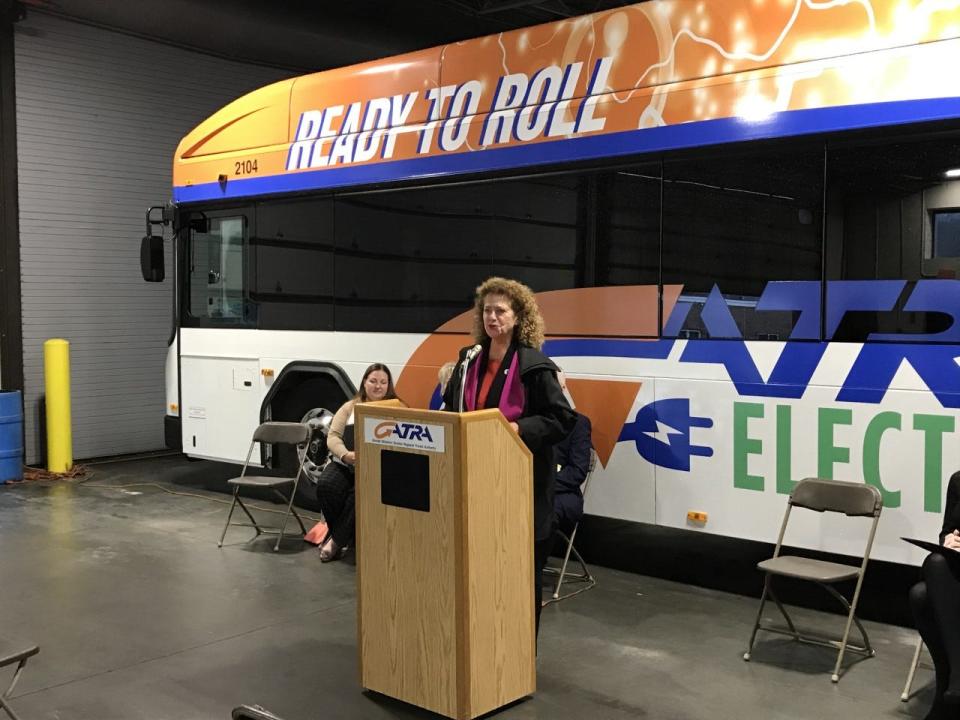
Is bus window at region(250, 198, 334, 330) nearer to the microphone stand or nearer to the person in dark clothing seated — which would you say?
the person in dark clothing seated

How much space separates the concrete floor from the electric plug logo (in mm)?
753

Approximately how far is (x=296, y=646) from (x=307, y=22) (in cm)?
731

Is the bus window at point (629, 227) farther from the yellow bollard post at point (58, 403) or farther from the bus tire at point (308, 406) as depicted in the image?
the yellow bollard post at point (58, 403)

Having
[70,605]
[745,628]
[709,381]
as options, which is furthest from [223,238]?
[745,628]

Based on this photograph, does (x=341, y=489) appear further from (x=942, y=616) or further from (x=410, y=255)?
(x=942, y=616)

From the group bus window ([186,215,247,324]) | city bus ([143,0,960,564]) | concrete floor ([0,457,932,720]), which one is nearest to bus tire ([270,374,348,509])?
city bus ([143,0,960,564])

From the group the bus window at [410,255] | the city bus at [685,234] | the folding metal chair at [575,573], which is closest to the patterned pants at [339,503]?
the city bus at [685,234]

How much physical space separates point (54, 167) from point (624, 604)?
288 inches

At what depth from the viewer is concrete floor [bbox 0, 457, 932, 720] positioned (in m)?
3.92

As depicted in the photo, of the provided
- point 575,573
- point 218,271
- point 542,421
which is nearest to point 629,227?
point 542,421

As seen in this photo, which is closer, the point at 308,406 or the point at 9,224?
the point at 308,406

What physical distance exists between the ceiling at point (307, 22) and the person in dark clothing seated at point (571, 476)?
636 centimetres

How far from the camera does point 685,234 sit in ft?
17.2

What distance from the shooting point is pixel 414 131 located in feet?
21.0
